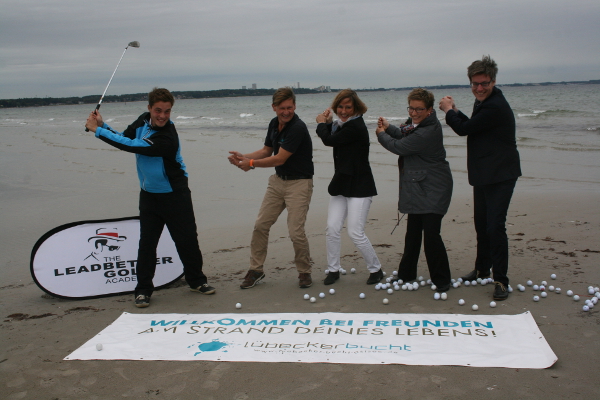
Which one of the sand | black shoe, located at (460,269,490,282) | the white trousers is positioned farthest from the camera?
black shoe, located at (460,269,490,282)

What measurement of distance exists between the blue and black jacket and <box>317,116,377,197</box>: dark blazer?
1.41m

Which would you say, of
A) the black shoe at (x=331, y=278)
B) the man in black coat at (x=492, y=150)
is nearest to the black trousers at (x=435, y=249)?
the man in black coat at (x=492, y=150)

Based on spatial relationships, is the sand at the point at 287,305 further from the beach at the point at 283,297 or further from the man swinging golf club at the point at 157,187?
the man swinging golf club at the point at 157,187

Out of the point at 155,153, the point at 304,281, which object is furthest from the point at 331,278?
the point at 155,153

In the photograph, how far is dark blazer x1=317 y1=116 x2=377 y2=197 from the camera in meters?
5.01

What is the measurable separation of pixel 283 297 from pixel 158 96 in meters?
2.21

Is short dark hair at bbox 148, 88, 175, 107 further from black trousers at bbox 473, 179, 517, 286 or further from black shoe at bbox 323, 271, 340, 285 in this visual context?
black trousers at bbox 473, 179, 517, 286

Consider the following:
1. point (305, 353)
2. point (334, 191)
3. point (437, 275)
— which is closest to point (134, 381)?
point (305, 353)

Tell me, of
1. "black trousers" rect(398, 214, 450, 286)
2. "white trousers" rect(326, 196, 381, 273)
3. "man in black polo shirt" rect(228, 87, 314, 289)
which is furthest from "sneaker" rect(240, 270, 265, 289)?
"black trousers" rect(398, 214, 450, 286)

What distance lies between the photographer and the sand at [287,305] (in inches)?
128

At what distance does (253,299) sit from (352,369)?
1.74 metres

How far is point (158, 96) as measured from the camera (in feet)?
15.5

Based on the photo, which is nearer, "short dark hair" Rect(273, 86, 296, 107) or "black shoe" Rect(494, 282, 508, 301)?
"black shoe" Rect(494, 282, 508, 301)

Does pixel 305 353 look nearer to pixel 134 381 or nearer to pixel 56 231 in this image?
pixel 134 381
